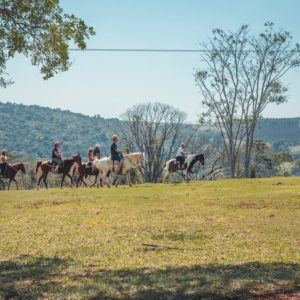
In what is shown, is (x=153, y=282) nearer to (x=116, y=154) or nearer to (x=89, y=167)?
(x=116, y=154)

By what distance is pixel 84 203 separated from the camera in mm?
22297

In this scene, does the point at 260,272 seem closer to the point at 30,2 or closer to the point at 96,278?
the point at 96,278

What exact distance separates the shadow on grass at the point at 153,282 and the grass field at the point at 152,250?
0.02 meters

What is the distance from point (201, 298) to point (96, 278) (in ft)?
7.04

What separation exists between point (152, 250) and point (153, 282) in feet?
10.9

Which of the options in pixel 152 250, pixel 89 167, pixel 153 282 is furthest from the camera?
pixel 89 167

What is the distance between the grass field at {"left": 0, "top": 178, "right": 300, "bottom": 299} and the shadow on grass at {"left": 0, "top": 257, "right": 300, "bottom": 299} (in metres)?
0.02

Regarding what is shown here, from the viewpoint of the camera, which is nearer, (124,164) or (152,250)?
(152,250)

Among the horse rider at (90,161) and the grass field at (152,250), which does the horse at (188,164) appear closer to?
the horse rider at (90,161)

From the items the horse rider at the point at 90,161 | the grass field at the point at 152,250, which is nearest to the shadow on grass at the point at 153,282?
the grass field at the point at 152,250

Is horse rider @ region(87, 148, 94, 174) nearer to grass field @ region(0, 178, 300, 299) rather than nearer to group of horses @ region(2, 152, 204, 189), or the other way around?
group of horses @ region(2, 152, 204, 189)

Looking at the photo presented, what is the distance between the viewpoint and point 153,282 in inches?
320

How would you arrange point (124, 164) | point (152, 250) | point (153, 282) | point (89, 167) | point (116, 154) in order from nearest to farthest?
1. point (153, 282)
2. point (152, 250)
3. point (116, 154)
4. point (124, 164)
5. point (89, 167)

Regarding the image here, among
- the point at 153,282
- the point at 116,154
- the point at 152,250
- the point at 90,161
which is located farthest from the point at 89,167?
the point at 153,282
